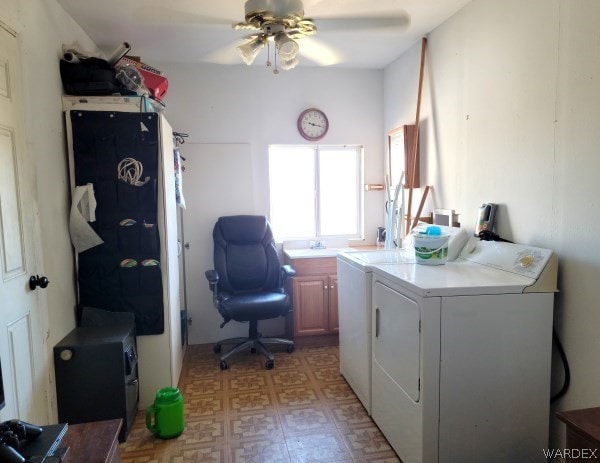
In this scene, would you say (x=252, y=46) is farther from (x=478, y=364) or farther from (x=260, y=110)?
(x=478, y=364)

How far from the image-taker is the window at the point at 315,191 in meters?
3.98

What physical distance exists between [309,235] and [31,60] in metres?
2.66

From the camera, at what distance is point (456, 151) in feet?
9.01

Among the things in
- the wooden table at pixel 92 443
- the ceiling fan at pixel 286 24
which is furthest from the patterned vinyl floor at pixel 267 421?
the ceiling fan at pixel 286 24

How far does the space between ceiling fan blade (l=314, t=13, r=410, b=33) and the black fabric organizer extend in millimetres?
1312

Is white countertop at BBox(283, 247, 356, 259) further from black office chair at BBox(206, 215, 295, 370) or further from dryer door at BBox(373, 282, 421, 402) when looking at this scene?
dryer door at BBox(373, 282, 421, 402)

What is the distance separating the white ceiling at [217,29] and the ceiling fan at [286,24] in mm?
64

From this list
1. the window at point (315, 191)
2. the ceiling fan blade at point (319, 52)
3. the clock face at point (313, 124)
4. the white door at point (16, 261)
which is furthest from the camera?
the window at point (315, 191)

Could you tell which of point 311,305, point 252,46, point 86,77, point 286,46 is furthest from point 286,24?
point 311,305

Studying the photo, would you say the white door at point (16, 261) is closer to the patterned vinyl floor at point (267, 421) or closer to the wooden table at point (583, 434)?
the patterned vinyl floor at point (267, 421)

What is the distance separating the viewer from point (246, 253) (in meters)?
3.60

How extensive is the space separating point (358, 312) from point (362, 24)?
1.95 meters

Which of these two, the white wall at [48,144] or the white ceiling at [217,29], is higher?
the white ceiling at [217,29]

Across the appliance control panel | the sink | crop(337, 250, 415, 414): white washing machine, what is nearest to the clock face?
the sink
